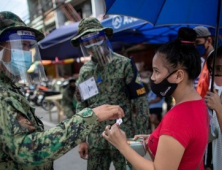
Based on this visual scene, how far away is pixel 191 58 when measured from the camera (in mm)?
1077

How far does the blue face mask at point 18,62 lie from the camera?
3.69ft

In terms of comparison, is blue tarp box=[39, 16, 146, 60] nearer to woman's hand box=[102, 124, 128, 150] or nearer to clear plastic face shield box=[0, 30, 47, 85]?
clear plastic face shield box=[0, 30, 47, 85]

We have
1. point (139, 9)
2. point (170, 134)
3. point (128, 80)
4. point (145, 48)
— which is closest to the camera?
point (170, 134)

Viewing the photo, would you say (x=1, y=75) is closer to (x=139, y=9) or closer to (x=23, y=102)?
(x=23, y=102)

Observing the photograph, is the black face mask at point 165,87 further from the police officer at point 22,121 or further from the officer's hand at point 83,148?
the officer's hand at point 83,148

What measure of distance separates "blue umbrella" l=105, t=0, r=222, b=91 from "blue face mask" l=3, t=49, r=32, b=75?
33.4 inches

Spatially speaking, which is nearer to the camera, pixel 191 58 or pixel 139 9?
pixel 191 58

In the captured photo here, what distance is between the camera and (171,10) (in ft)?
6.72

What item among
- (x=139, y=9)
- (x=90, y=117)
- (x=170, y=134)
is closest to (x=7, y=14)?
(x=90, y=117)

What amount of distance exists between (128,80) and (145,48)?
8937 millimetres

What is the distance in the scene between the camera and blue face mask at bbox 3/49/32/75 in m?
1.12

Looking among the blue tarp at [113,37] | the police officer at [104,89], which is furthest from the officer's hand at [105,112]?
the blue tarp at [113,37]

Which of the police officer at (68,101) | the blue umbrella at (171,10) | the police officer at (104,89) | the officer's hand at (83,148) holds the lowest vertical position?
the police officer at (68,101)

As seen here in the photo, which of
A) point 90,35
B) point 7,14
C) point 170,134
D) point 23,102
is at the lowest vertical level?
point 170,134
